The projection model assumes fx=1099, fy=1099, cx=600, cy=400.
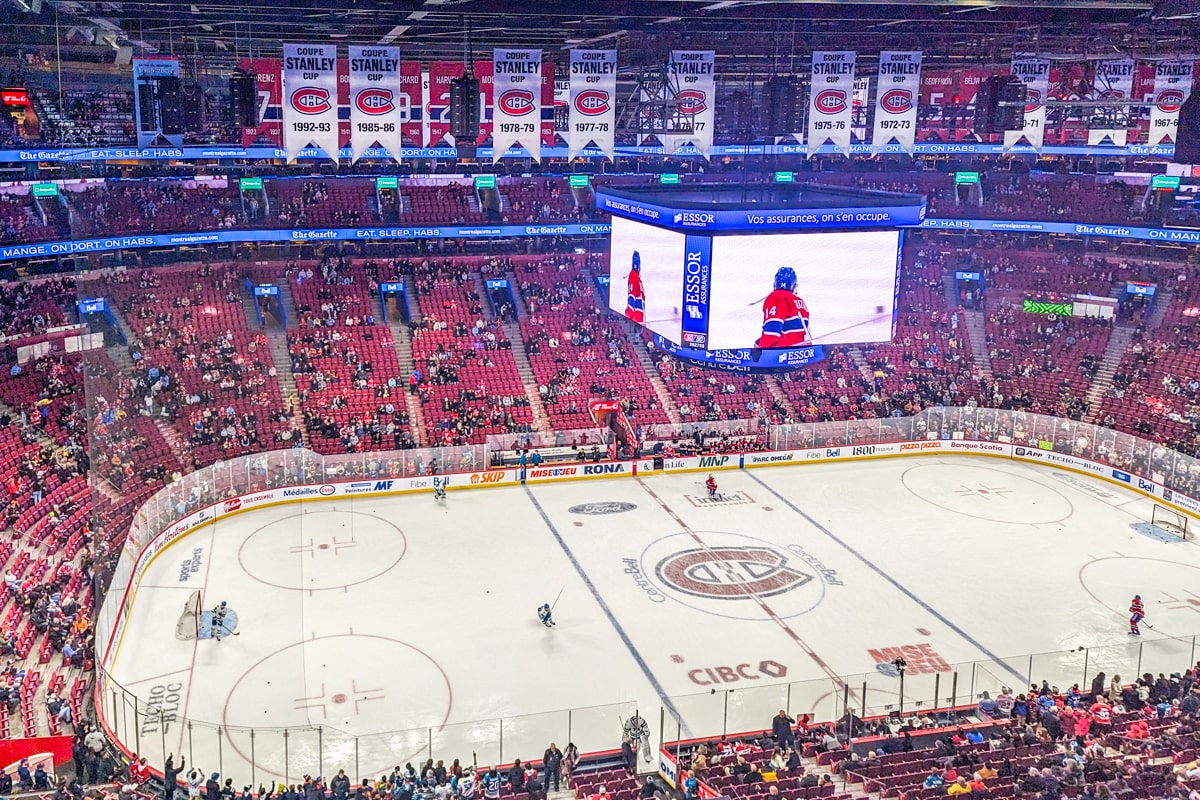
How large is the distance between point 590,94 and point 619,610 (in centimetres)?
1100

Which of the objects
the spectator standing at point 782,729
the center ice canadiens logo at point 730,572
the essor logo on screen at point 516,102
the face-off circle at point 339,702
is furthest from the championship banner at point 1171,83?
the face-off circle at point 339,702

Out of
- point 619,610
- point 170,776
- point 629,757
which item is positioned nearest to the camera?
point 170,776

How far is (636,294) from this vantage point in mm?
22625

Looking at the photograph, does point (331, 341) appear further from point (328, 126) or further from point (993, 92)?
point (993, 92)

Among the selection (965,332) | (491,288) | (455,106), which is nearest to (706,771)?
(455,106)

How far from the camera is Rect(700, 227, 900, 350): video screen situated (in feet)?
67.3

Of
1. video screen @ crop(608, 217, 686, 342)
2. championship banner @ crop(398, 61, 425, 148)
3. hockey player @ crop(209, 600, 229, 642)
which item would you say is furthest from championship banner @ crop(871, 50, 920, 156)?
hockey player @ crop(209, 600, 229, 642)

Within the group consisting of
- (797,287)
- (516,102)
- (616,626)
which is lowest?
(616,626)

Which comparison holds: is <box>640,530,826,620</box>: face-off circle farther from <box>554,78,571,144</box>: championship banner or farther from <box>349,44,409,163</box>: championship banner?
<box>554,78,571,144</box>: championship banner

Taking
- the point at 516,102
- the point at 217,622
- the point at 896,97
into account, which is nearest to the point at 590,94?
the point at 516,102

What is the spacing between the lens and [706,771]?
15.8 meters

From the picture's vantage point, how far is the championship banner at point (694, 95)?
24.1m

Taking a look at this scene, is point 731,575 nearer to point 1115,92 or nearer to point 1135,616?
point 1135,616

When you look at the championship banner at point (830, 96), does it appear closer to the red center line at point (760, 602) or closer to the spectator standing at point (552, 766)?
the red center line at point (760, 602)
